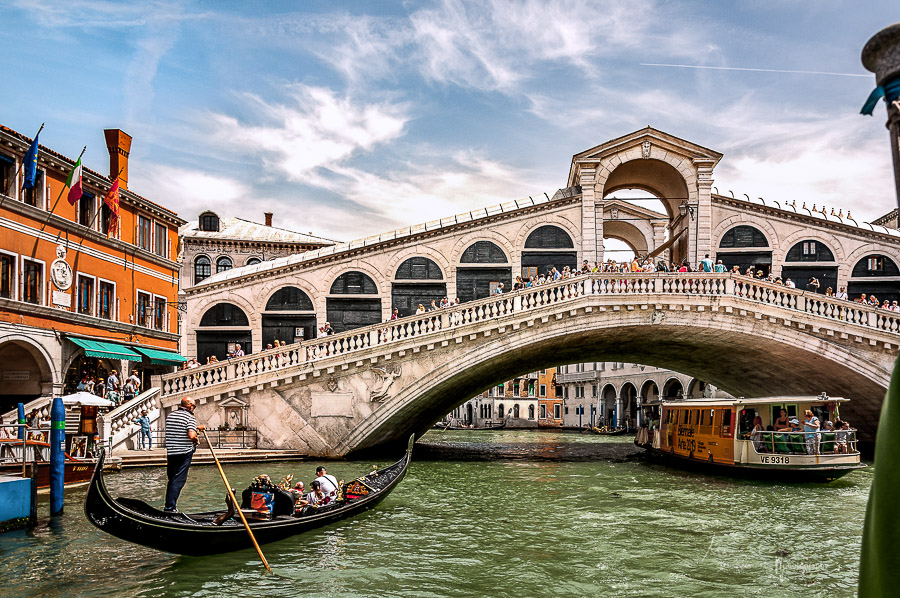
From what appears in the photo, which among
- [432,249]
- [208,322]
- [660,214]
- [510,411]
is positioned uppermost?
[660,214]

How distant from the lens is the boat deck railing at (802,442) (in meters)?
15.7

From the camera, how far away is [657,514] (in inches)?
474

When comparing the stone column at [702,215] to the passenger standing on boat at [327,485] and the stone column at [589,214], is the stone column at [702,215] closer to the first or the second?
the stone column at [589,214]

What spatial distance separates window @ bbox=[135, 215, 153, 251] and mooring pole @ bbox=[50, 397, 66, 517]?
10908 millimetres

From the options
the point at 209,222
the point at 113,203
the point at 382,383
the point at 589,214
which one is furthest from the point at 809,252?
the point at 209,222

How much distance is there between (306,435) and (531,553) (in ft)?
34.0

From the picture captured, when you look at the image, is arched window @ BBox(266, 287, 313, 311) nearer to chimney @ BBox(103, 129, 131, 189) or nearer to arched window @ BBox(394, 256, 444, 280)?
arched window @ BBox(394, 256, 444, 280)

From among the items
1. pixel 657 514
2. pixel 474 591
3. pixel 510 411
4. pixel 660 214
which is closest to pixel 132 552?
pixel 474 591

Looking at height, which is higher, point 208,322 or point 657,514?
point 208,322

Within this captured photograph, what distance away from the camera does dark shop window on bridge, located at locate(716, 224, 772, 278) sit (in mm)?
24000

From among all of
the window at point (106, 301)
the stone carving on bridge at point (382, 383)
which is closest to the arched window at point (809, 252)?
the stone carving on bridge at point (382, 383)

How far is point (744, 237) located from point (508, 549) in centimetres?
1757

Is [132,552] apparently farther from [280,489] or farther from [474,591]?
[474,591]

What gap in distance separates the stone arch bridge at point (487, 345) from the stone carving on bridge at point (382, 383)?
0.02 metres
